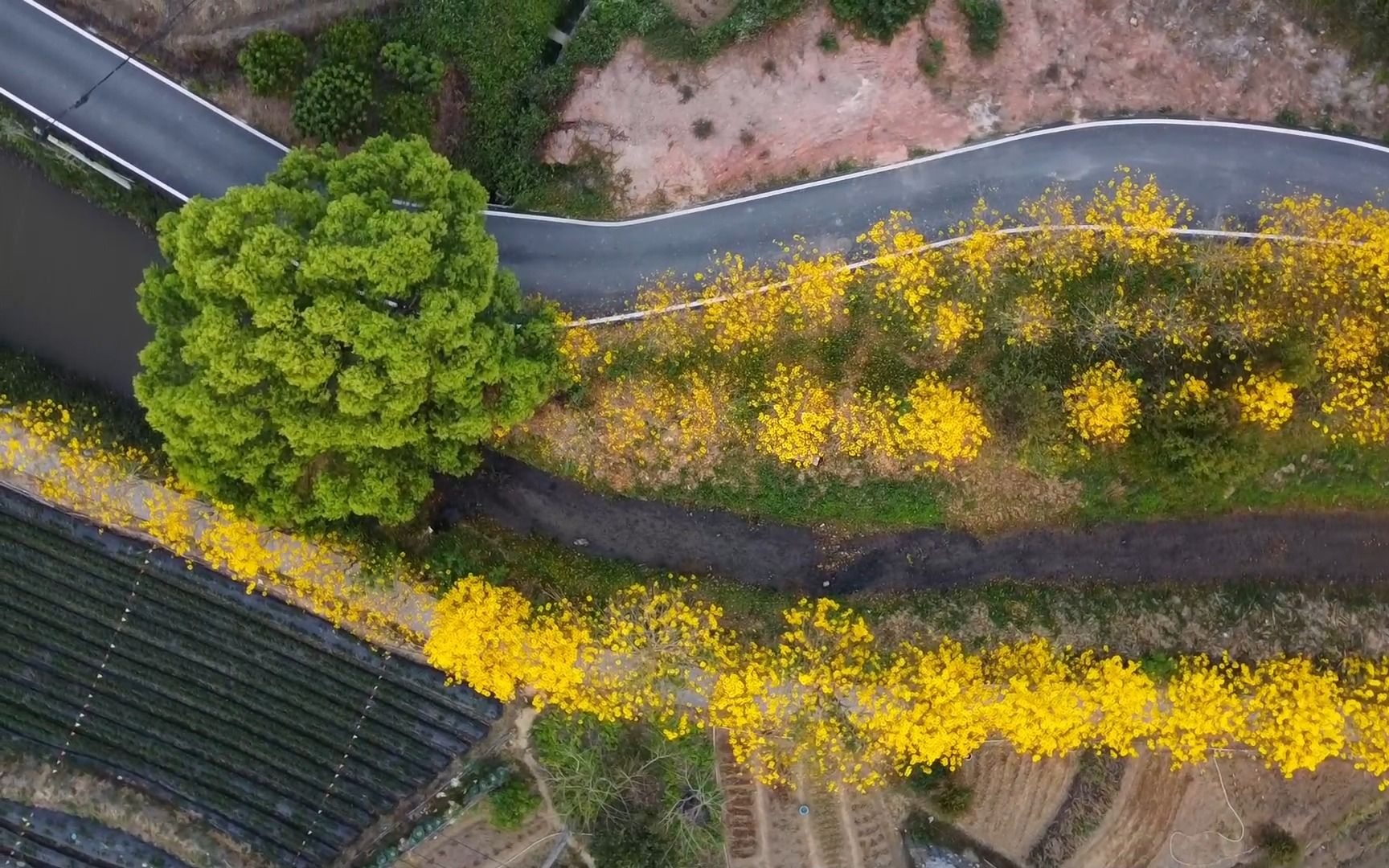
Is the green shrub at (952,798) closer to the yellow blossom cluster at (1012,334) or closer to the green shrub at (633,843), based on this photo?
the green shrub at (633,843)

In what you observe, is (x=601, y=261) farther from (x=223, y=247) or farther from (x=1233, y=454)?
(x=1233, y=454)

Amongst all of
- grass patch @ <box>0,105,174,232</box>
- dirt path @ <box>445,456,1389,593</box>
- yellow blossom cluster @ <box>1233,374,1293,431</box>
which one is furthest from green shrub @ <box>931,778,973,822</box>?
grass patch @ <box>0,105,174,232</box>

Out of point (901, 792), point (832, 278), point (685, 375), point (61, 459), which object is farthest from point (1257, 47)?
point (61, 459)

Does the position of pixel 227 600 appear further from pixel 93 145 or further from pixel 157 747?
pixel 93 145

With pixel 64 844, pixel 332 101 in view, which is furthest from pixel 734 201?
pixel 64 844

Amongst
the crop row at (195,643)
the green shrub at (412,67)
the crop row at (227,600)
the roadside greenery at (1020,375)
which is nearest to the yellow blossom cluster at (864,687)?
the crop row at (227,600)
